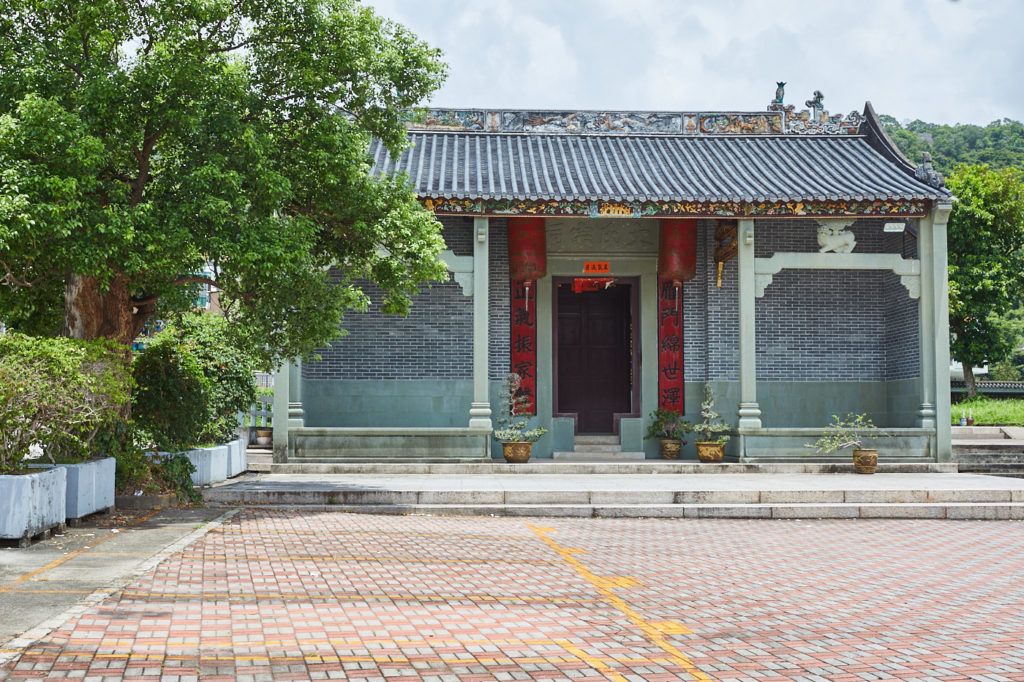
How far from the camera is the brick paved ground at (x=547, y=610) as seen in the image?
4680 millimetres

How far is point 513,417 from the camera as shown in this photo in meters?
16.6

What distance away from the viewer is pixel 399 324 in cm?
→ 1709

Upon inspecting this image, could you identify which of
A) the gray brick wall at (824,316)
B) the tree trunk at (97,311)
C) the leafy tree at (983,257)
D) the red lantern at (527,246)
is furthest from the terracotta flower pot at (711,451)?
the leafy tree at (983,257)

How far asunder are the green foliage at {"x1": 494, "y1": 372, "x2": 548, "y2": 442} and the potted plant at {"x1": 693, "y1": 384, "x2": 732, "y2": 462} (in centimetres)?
254

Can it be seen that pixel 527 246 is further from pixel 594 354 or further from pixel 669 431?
pixel 669 431

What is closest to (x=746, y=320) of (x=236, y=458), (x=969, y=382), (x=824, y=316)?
(x=824, y=316)

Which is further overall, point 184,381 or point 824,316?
point 824,316

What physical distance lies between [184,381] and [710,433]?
8.31 metres

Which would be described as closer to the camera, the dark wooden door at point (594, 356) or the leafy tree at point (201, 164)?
the leafy tree at point (201, 164)

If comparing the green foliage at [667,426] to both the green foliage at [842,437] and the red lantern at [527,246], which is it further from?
the red lantern at [527,246]

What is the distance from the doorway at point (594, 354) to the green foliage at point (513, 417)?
4.96 feet

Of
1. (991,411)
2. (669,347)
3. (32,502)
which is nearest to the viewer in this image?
(32,502)

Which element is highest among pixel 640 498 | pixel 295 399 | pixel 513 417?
pixel 295 399

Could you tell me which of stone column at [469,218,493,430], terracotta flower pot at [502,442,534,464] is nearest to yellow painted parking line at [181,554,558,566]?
stone column at [469,218,493,430]
